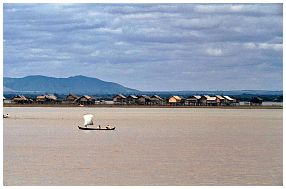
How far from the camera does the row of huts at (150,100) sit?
1404 inches

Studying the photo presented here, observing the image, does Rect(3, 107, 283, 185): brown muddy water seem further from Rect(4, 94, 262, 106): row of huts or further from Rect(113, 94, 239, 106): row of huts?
Rect(4, 94, 262, 106): row of huts

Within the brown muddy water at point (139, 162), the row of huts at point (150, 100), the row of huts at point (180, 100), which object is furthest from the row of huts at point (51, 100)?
the brown muddy water at point (139, 162)

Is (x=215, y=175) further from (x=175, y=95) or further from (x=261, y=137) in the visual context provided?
(x=175, y=95)

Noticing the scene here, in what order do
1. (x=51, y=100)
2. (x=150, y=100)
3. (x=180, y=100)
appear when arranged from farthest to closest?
(x=51, y=100) → (x=150, y=100) → (x=180, y=100)

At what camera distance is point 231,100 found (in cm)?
3619

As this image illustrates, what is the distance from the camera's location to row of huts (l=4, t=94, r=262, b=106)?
117ft

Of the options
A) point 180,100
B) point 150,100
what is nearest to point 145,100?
point 150,100

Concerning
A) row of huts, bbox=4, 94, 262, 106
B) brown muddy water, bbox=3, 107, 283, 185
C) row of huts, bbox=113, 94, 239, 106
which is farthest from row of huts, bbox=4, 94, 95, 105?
brown muddy water, bbox=3, 107, 283, 185

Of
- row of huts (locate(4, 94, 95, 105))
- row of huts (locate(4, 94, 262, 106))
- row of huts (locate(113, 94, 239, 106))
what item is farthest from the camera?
row of huts (locate(4, 94, 95, 105))

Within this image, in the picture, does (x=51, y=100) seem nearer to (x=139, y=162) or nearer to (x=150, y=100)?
(x=150, y=100)

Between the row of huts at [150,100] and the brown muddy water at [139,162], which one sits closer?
the brown muddy water at [139,162]

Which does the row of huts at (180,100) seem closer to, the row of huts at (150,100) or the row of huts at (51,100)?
the row of huts at (150,100)

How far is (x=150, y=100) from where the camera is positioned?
37969mm

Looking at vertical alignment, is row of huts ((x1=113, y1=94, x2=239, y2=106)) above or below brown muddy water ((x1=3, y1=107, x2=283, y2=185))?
above
